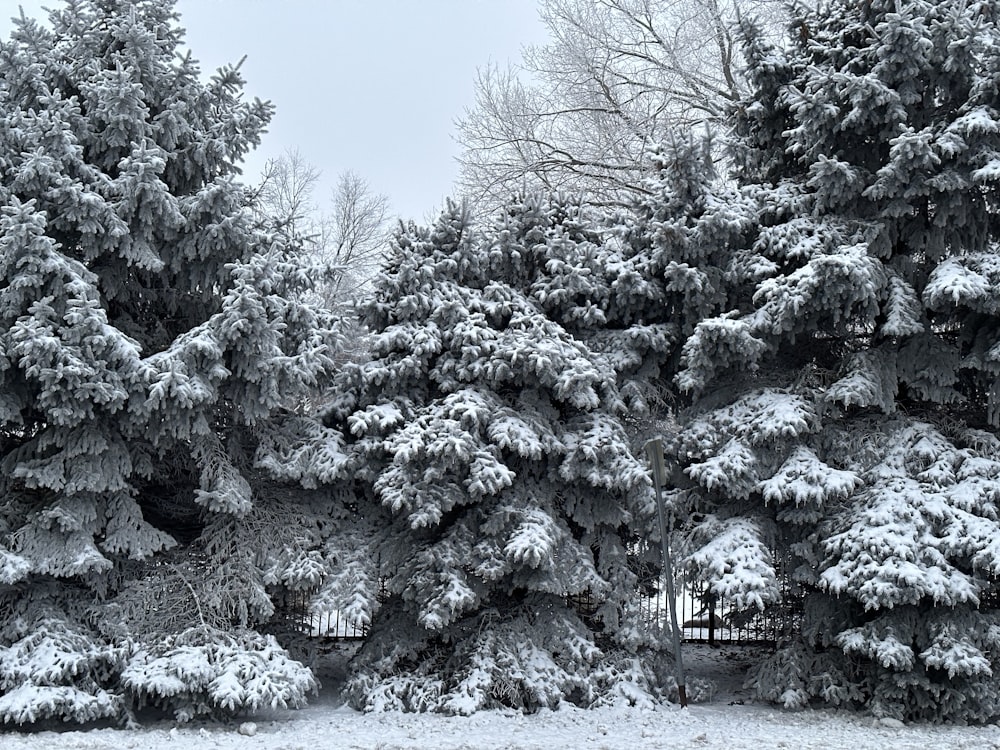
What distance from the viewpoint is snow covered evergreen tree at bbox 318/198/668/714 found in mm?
8688

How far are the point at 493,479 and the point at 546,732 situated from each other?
2.28 m

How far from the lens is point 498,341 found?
927 centimetres

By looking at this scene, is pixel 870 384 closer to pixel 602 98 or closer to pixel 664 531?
pixel 664 531

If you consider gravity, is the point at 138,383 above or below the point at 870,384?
below

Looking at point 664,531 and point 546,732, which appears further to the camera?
point 664,531

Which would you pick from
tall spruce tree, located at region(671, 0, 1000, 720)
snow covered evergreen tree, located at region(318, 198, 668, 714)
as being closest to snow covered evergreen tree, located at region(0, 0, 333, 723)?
snow covered evergreen tree, located at region(318, 198, 668, 714)

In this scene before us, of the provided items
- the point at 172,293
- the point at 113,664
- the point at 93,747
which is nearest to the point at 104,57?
the point at 172,293

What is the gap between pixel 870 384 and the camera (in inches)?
349

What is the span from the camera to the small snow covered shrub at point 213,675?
7715 mm

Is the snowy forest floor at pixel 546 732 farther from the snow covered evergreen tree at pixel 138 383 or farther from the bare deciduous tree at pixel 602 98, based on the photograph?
the bare deciduous tree at pixel 602 98

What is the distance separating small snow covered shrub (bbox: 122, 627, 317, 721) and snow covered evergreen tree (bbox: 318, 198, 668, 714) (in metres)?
0.81

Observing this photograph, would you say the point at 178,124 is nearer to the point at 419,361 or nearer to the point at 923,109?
the point at 419,361

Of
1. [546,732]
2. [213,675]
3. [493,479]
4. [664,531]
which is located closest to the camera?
[213,675]

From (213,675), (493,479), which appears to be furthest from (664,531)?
(213,675)
